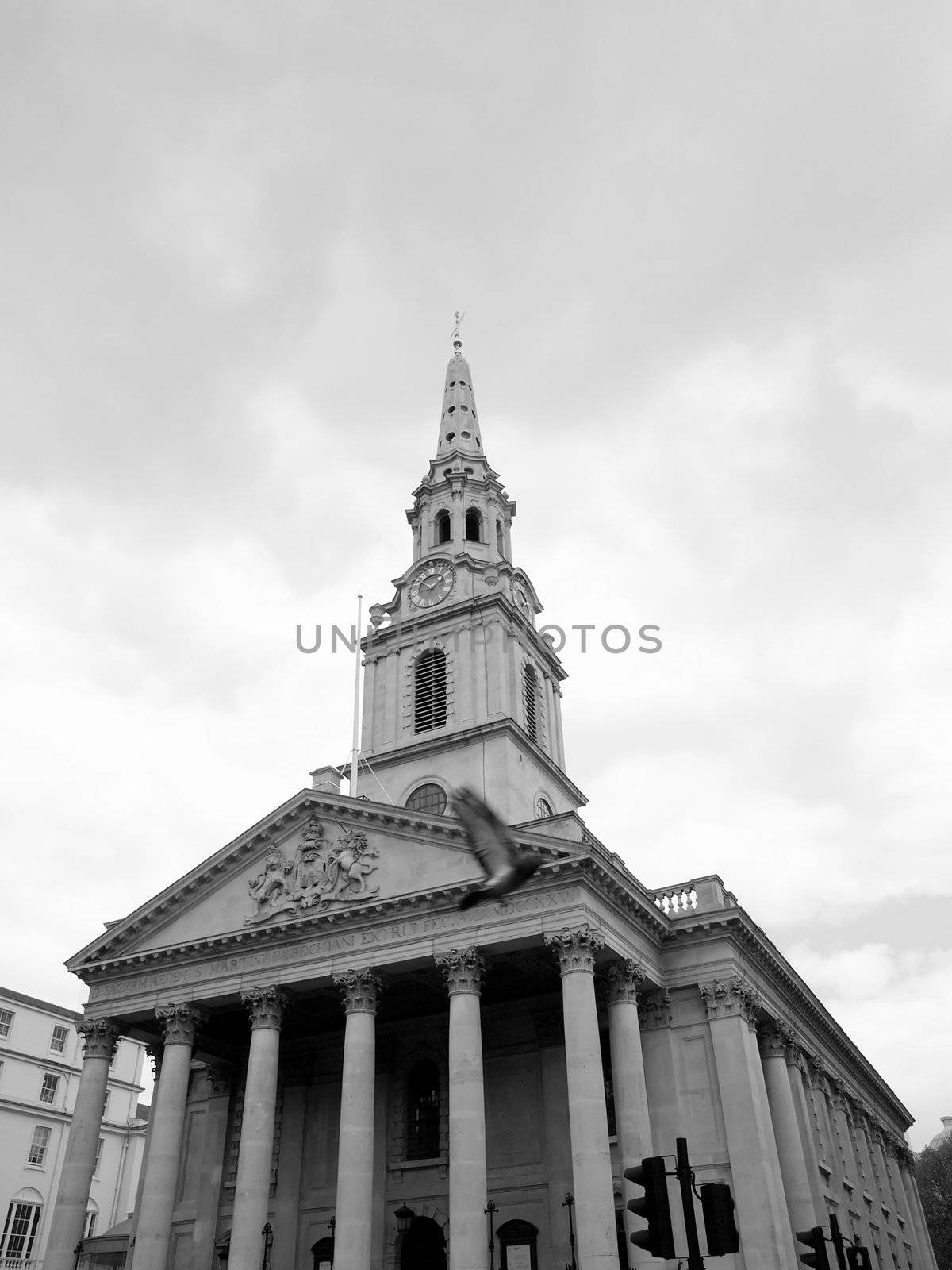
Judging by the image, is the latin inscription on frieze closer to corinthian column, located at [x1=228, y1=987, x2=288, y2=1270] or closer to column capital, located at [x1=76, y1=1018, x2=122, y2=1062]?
column capital, located at [x1=76, y1=1018, x2=122, y2=1062]

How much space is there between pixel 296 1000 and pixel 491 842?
19766 millimetres

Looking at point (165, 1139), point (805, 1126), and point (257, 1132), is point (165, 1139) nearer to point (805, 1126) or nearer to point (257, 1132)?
point (257, 1132)

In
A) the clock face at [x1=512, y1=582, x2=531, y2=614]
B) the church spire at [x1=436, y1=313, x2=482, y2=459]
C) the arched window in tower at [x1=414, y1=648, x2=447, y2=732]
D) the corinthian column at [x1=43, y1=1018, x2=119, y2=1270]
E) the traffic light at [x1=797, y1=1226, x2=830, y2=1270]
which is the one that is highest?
the church spire at [x1=436, y1=313, x2=482, y2=459]

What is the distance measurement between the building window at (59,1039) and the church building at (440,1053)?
818 inches

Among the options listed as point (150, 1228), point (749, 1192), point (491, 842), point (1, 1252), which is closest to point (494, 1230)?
point (749, 1192)

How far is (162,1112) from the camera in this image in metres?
32.0

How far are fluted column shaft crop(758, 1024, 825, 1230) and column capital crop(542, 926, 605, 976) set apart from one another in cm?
1055

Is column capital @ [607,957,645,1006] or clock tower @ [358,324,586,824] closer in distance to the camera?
column capital @ [607,957,645,1006]

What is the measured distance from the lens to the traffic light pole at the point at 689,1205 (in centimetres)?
1080

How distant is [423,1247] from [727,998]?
12236 millimetres

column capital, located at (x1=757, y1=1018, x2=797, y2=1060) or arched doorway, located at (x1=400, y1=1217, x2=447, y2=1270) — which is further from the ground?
column capital, located at (x1=757, y1=1018, x2=797, y2=1060)

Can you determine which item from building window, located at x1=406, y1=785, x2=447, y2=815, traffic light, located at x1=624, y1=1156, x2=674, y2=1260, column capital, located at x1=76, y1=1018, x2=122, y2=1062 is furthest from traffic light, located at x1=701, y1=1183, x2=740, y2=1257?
building window, located at x1=406, y1=785, x2=447, y2=815

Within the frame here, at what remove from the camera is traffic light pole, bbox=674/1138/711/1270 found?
35.4 feet

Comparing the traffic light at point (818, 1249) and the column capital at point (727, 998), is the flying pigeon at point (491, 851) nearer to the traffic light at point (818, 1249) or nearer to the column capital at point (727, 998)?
the traffic light at point (818, 1249)
